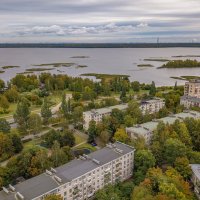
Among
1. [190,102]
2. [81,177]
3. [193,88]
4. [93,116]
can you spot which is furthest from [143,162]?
[193,88]

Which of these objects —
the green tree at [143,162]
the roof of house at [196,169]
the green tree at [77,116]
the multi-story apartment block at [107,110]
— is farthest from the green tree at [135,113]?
the roof of house at [196,169]

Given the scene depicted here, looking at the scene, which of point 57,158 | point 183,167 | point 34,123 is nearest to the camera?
point 183,167

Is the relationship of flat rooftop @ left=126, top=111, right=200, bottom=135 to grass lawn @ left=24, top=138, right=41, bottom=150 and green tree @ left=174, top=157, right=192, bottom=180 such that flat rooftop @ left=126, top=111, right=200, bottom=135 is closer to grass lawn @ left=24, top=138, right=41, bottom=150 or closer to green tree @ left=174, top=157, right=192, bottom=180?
green tree @ left=174, top=157, right=192, bottom=180

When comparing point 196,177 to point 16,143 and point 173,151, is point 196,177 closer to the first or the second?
point 173,151

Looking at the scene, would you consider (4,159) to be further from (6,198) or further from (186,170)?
(186,170)

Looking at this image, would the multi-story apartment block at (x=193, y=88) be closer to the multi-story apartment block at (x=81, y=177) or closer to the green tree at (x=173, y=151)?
the green tree at (x=173, y=151)

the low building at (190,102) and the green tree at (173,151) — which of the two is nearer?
the green tree at (173,151)
